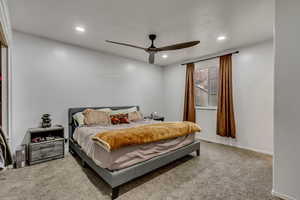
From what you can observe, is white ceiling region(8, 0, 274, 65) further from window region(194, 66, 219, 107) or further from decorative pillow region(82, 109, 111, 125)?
decorative pillow region(82, 109, 111, 125)

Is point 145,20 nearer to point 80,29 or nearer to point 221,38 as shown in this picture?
point 80,29

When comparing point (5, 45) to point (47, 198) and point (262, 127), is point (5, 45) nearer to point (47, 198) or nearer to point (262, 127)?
point (47, 198)

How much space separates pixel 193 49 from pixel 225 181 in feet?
10.8

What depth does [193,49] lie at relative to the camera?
13.3 ft

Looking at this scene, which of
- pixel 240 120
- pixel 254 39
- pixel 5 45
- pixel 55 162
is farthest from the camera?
pixel 240 120

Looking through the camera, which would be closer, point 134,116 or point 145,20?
point 145,20

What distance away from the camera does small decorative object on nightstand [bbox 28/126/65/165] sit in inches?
110

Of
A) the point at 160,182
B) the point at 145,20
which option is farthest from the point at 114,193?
the point at 145,20

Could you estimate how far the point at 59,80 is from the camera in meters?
3.50

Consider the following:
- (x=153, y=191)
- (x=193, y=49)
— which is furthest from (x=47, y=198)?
(x=193, y=49)

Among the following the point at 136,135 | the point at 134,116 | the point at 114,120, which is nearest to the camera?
the point at 136,135

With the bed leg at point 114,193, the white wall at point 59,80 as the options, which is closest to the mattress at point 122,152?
the bed leg at point 114,193

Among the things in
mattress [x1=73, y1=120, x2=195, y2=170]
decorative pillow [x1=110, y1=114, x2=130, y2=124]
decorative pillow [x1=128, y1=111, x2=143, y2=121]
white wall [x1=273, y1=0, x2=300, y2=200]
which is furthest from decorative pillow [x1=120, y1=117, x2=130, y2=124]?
white wall [x1=273, y1=0, x2=300, y2=200]

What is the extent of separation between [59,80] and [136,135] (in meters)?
2.65
